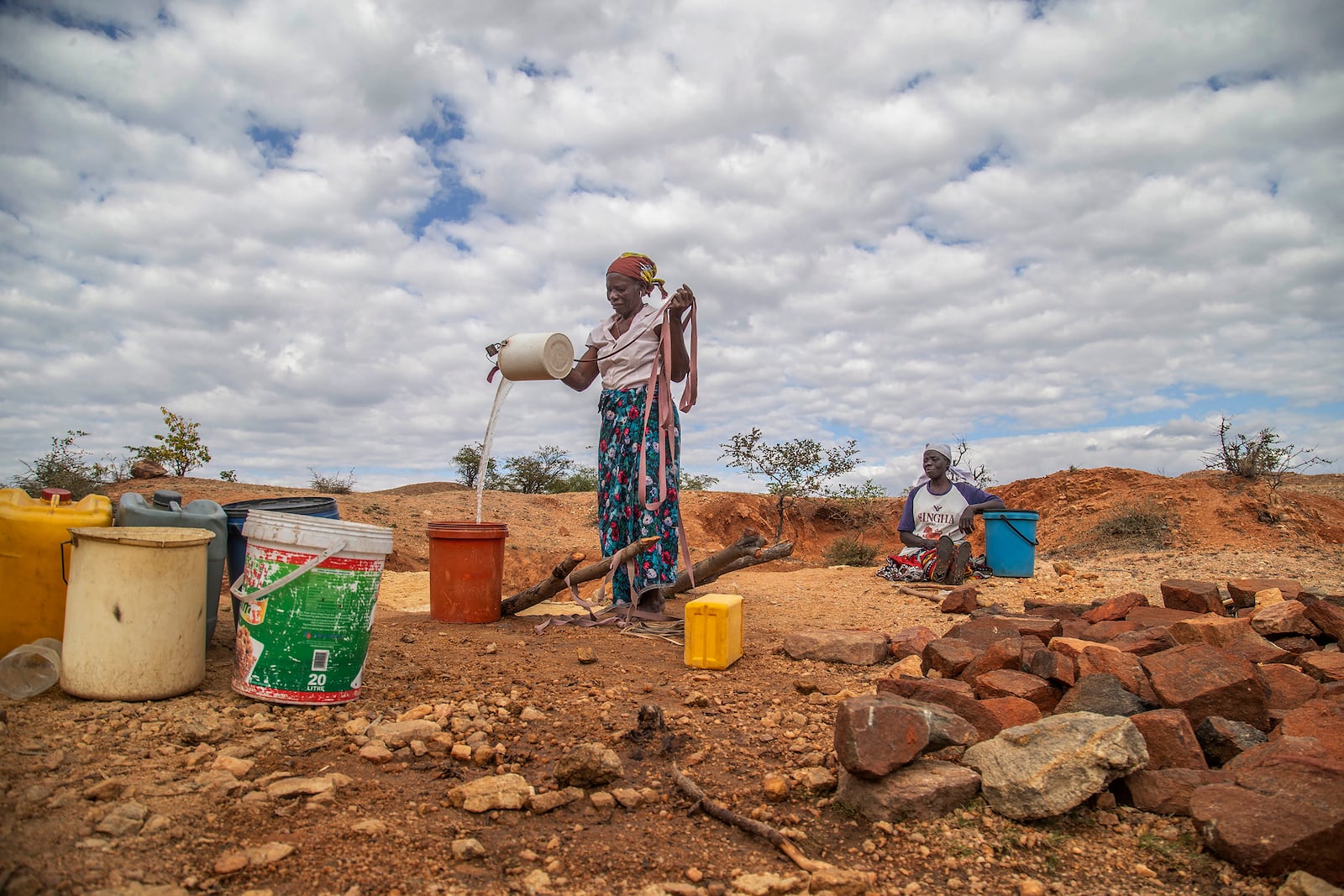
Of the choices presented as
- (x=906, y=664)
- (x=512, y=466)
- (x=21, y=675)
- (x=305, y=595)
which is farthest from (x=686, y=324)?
(x=512, y=466)

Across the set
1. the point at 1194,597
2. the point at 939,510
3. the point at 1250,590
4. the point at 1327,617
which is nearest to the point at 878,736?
the point at 1327,617

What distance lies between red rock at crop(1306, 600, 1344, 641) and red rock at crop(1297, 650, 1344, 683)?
0.57 metres

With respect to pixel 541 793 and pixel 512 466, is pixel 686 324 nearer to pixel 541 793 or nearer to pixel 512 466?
pixel 541 793

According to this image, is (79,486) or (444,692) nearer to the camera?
(444,692)

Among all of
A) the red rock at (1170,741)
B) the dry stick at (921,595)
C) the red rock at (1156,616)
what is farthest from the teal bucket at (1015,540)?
the red rock at (1170,741)

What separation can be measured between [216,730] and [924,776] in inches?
85.5

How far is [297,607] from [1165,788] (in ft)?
9.10

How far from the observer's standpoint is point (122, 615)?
104 inches

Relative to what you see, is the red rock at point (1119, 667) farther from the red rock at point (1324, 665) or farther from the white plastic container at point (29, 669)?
the white plastic container at point (29, 669)

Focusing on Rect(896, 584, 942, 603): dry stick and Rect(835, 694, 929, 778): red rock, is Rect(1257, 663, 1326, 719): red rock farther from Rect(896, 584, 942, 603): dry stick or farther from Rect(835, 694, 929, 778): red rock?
Rect(896, 584, 942, 603): dry stick

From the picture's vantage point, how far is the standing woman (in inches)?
187

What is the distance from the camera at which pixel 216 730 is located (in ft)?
8.30

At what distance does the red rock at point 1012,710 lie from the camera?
272 cm

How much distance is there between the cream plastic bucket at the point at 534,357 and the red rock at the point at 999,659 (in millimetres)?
2754
